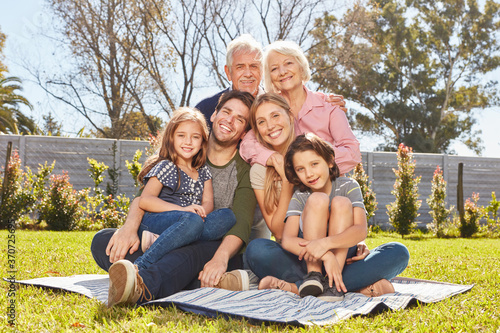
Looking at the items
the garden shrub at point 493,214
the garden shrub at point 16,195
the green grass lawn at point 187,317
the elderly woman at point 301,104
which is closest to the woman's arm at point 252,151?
the elderly woman at point 301,104

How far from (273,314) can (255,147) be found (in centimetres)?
133

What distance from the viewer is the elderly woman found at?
3459 mm

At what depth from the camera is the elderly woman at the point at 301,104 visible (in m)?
3.46

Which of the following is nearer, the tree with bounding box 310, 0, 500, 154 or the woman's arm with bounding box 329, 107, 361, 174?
the woman's arm with bounding box 329, 107, 361, 174

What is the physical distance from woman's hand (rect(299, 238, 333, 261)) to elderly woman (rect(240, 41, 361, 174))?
836 mm

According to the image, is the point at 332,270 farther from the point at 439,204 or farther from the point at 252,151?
the point at 439,204

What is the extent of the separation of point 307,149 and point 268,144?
0.40 m

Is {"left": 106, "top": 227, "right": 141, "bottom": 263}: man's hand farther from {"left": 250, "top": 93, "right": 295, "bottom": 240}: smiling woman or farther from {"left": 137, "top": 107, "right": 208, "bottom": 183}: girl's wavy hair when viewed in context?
{"left": 250, "top": 93, "right": 295, "bottom": 240}: smiling woman

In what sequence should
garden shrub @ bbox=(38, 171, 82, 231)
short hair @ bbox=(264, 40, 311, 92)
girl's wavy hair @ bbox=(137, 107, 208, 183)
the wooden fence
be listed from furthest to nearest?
the wooden fence < garden shrub @ bbox=(38, 171, 82, 231) < short hair @ bbox=(264, 40, 311, 92) < girl's wavy hair @ bbox=(137, 107, 208, 183)

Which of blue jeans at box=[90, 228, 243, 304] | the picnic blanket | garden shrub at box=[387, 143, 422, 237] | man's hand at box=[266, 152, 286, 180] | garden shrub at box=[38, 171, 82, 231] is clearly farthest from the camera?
garden shrub at box=[387, 143, 422, 237]

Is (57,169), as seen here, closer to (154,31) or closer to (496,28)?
(154,31)

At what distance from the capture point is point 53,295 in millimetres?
2871

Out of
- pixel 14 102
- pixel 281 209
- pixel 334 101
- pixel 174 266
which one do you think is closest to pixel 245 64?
pixel 334 101

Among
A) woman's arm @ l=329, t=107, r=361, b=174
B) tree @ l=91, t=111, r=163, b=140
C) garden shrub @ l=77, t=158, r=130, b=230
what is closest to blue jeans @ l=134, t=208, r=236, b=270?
woman's arm @ l=329, t=107, r=361, b=174
